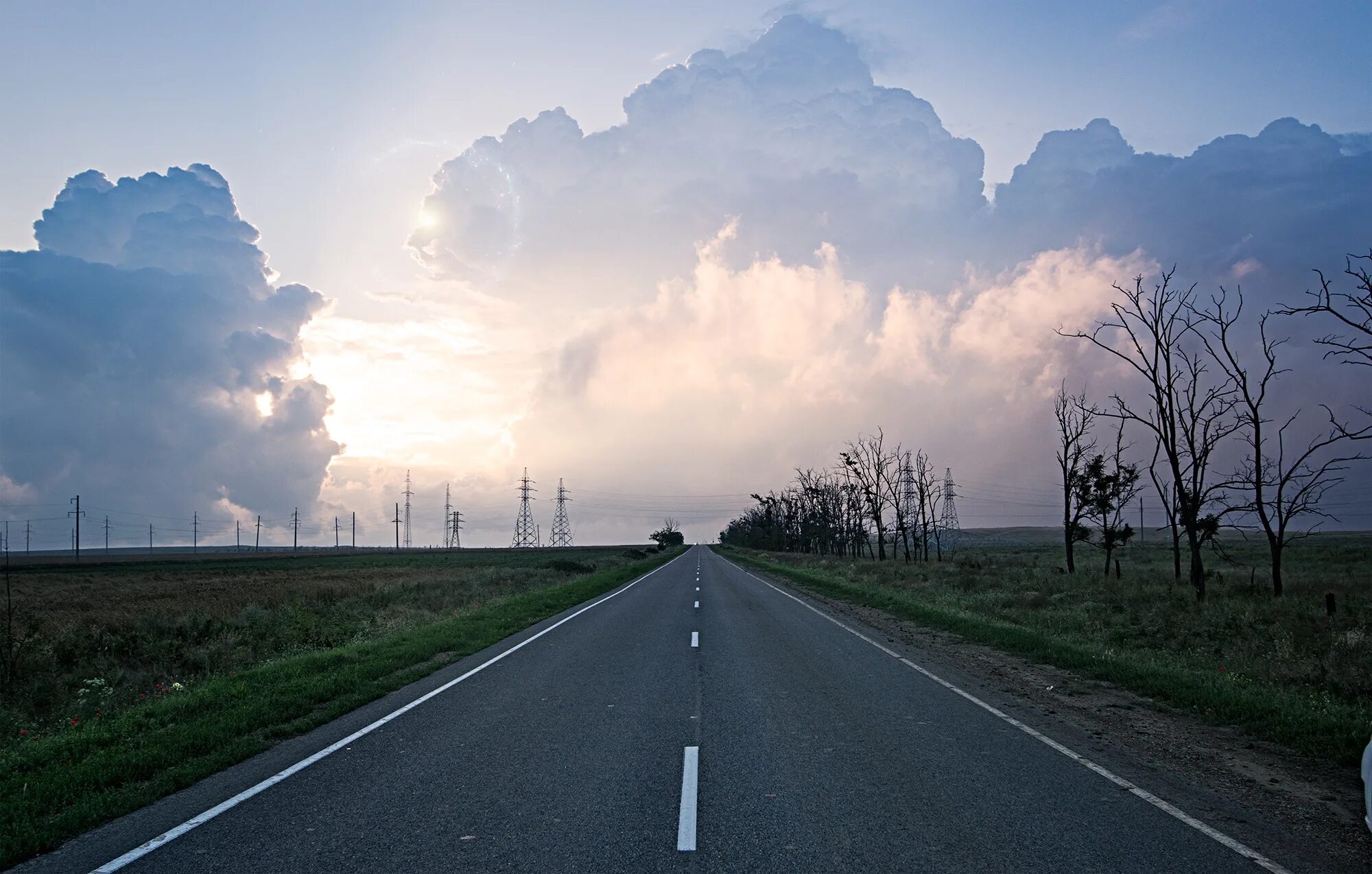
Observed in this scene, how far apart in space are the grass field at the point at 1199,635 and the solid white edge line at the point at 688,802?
623 cm

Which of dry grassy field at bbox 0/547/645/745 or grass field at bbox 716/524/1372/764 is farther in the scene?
dry grassy field at bbox 0/547/645/745

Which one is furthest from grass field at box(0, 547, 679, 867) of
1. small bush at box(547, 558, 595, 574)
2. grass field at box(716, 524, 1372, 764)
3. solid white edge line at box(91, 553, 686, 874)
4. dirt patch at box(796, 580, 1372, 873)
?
small bush at box(547, 558, 595, 574)

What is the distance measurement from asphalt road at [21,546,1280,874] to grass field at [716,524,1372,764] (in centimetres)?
313

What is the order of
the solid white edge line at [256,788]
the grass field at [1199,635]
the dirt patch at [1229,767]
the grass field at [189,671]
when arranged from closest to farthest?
the solid white edge line at [256,788], the dirt patch at [1229,767], the grass field at [189,671], the grass field at [1199,635]

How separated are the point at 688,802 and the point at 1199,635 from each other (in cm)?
1621

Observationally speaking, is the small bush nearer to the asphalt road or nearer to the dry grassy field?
the dry grassy field

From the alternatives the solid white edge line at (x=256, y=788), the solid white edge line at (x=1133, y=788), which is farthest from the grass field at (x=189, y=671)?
the solid white edge line at (x=1133, y=788)

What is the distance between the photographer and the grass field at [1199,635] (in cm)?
919

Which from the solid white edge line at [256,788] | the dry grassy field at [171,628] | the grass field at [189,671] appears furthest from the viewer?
the dry grassy field at [171,628]

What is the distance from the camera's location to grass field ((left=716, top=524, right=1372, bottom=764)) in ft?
30.1

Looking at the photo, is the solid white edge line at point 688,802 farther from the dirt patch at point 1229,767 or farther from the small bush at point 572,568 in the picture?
the small bush at point 572,568

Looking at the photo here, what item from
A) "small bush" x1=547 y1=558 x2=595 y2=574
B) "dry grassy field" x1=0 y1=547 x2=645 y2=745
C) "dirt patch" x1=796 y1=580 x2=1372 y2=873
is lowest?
"small bush" x1=547 y1=558 x2=595 y2=574

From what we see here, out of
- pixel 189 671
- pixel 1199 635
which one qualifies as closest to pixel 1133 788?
pixel 1199 635

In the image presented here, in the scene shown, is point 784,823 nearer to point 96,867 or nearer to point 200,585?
point 96,867
